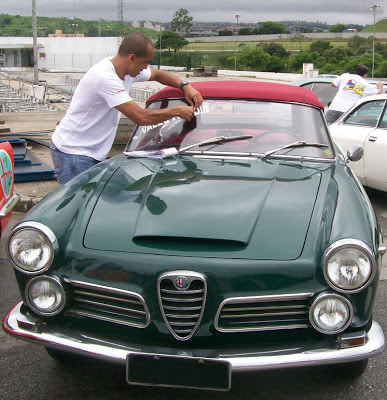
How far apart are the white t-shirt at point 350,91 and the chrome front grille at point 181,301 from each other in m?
8.49

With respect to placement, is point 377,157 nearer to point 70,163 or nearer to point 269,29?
point 70,163

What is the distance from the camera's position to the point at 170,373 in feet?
8.89

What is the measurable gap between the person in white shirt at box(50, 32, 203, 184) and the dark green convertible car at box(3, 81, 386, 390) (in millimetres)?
1008

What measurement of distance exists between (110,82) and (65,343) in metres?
2.00

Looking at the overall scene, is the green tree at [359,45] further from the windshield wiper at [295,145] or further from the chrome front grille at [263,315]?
the chrome front grille at [263,315]

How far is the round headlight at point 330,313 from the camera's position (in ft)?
9.17

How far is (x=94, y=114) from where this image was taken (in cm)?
444

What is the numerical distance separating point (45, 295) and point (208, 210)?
3.03ft

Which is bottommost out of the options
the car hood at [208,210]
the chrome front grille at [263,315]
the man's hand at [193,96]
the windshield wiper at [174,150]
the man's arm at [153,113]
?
the chrome front grille at [263,315]

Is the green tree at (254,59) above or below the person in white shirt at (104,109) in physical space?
above

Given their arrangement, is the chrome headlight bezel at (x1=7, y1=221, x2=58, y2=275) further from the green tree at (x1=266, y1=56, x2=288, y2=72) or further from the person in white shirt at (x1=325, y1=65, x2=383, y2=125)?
the green tree at (x1=266, y1=56, x2=288, y2=72)

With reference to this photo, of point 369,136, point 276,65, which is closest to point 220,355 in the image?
point 369,136

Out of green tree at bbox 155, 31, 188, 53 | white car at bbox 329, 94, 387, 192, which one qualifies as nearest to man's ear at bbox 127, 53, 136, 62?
white car at bbox 329, 94, 387, 192

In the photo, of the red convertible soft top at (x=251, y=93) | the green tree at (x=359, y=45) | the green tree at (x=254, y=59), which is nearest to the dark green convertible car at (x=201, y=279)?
the red convertible soft top at (x=251, y=93)
